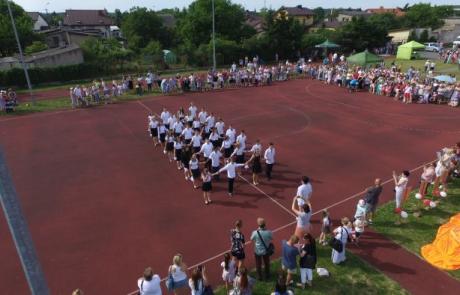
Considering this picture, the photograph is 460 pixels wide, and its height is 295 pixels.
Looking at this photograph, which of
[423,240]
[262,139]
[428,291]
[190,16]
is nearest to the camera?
[428,291]

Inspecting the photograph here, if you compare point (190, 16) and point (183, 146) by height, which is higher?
point (190, 16)

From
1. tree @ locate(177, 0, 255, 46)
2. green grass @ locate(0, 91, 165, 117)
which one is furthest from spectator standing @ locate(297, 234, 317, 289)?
tree @ locate(177, 0, 255, 46)

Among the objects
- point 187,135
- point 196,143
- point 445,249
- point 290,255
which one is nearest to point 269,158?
point 196,143

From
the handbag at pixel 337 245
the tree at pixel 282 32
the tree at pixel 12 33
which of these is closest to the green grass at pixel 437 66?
the tree at pixel 282 32

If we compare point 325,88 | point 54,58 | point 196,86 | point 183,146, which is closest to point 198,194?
point 183,146

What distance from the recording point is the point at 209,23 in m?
50.5

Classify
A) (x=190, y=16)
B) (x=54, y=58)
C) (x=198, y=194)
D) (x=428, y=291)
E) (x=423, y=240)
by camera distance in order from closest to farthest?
(x=428, y=291) → (x=423, y=240) → (x=198, y=194) → (x=54, y=58) → (x=190, y=16)

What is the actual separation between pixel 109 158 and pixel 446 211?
46.2ft

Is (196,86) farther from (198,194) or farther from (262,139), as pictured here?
(198,194)

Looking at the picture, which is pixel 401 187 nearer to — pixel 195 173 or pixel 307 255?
pixel 307 255

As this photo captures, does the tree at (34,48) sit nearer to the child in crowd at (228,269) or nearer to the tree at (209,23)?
the tree at (209,23)

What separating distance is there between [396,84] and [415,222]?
1914 cm

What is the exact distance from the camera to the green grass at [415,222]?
10.7 meters

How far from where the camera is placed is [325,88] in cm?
3139
